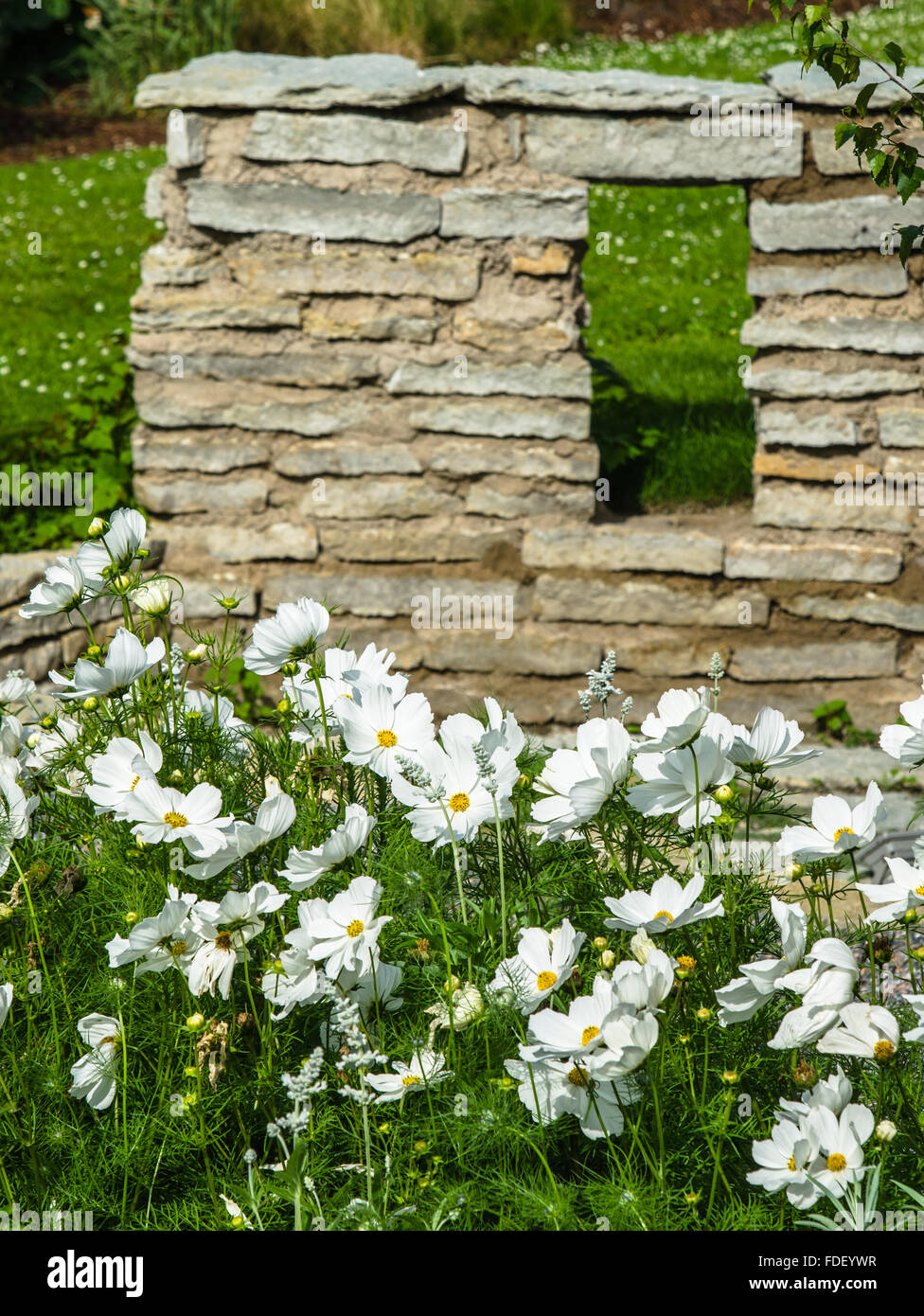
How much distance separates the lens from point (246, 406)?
184 inches

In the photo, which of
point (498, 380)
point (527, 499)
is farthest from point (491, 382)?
point (527, 499)

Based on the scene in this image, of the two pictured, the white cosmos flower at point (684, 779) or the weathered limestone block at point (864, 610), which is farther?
the weathered limestone block at point (864, 610)

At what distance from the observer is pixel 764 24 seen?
15594mm

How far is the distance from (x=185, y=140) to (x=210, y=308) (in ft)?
1.85

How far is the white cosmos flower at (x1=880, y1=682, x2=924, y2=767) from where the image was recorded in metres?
1.62

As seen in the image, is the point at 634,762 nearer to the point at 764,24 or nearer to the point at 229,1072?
the point at 229,1072

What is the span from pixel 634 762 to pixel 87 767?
2.66ft

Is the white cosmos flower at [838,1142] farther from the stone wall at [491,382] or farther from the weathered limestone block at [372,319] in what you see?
the weathered limestone block at [372,319]

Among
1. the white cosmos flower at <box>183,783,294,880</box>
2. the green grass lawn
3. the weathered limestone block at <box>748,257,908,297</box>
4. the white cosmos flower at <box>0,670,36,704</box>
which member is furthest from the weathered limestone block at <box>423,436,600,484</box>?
the white cosmos flower at <box>183,783,294,880</box>

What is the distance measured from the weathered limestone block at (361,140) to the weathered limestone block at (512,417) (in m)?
0.80

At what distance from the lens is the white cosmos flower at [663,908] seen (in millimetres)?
1453

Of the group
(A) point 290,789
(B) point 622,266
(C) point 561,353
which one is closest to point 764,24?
(B) point 622,266

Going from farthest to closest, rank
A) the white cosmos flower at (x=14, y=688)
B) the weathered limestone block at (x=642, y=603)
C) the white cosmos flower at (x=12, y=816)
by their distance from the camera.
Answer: the weathered limestone block at (x=642, y=603)
the white cosmos flower at (x=14, y=688)
the white cosmos flower at (x=12, y=816)

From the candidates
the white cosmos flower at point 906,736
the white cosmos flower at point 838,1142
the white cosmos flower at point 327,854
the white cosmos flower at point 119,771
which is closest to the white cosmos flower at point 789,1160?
the white cosmos flower at point 838,1142
